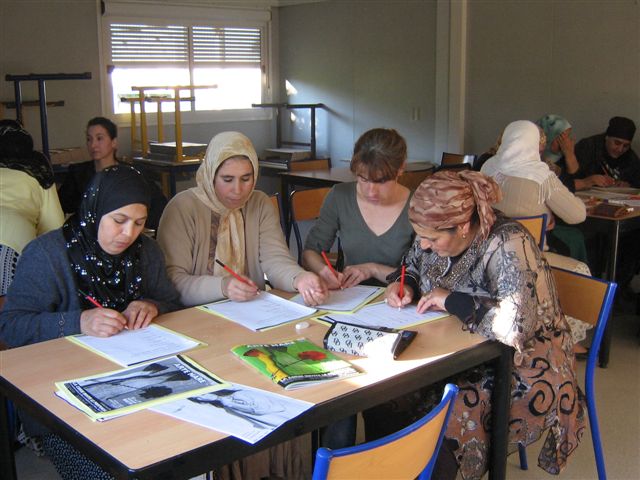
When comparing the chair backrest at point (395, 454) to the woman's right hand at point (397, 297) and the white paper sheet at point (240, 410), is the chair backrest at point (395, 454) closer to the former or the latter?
the white paper sheet at point (240, 410)

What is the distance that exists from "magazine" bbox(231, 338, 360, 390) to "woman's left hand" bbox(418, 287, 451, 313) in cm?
43

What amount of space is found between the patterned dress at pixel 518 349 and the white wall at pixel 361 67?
4.57m

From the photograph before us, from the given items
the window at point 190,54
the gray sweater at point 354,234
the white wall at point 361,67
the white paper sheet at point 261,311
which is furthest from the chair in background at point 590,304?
the window at point 190,54

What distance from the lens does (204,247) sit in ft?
8.30

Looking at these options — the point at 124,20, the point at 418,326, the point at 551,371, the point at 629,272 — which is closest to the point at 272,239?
the point at 418,326

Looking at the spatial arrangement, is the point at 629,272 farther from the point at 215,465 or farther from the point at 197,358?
the point at 215,465

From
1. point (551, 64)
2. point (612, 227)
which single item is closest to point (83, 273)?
point (612, 227)

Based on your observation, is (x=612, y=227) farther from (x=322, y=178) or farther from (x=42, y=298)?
(x=42, y=298)

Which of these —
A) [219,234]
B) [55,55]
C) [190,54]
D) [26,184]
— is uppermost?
[190,54]

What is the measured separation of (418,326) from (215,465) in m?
0.89

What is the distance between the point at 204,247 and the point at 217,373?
890mm

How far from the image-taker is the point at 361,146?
8.84 ft

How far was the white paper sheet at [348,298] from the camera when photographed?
2.26m

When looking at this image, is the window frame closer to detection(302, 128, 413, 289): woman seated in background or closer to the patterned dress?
detection(302, 128, 413, 289): woman seated in background
